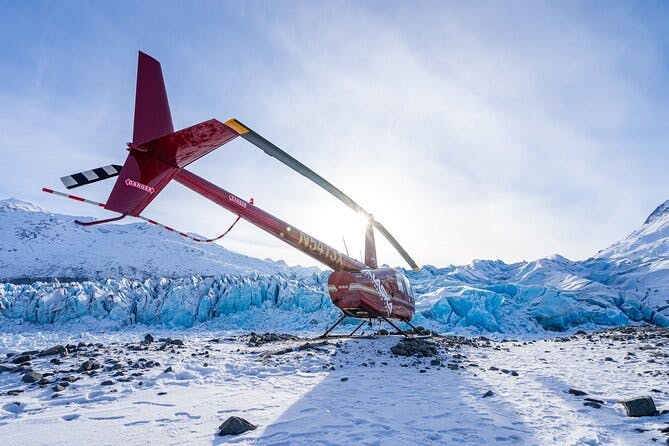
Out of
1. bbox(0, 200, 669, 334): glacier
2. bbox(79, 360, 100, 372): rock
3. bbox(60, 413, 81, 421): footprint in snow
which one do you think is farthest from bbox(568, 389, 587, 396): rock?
bbox(0, 200, 669, 334): glacier

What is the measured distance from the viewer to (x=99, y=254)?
8356 centimetres

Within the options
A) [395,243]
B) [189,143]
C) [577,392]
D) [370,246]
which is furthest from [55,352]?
[395,243]

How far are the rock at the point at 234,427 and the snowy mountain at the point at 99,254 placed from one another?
257 ft

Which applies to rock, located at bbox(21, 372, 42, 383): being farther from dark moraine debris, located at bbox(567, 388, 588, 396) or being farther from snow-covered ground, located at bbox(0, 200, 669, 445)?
dark moraine debris, located at bbox(567, 388, 588, 396)

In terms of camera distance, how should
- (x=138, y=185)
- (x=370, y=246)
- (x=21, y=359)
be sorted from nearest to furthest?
(x=138, y=185) < (x=21, y=359) < (x=370, y=246)

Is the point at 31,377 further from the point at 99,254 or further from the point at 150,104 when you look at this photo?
the point at 99,254

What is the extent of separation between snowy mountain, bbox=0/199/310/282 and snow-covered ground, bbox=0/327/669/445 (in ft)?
244

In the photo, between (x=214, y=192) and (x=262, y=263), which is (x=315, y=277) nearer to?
(x=214, y=192)

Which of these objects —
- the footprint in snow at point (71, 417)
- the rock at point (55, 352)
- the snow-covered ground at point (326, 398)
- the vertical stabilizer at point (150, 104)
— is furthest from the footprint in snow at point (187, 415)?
the rock at point (55, 352)

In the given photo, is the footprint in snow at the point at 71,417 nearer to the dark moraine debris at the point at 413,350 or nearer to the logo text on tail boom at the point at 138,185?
the logo text on tail boom at the point at 138,185

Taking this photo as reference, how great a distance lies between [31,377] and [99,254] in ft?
304

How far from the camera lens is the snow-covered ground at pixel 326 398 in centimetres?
371

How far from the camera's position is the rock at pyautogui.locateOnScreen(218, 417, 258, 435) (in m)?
3.62

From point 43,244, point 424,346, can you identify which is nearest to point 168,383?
point 424,346
